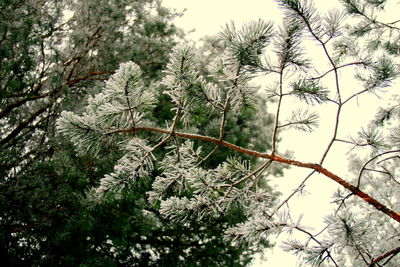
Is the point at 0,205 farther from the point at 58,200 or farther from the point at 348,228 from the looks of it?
the point at 348,228

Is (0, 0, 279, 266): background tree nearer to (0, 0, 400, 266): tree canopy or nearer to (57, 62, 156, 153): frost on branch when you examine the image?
(0, 0, 400, 266): tree canopy

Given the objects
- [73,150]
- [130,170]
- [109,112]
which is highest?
[73,150]

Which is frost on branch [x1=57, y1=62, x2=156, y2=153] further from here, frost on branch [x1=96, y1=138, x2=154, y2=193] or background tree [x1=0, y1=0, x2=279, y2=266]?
background tree [x1=0, y1=0, x2=279, y2=266]

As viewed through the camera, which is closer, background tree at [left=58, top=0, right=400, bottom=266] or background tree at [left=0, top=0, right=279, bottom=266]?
background tree at [left=58, top=0, right=400, bottom=266]

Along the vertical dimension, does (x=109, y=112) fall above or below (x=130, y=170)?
above

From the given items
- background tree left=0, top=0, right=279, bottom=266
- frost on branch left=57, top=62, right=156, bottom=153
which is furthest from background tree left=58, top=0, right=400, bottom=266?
background tree left=0, top=0, right=279, bottom=266

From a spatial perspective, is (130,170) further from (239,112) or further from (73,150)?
(73,150)

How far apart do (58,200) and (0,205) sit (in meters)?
0.58

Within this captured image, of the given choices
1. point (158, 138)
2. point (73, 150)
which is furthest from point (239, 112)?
point (73, 150)

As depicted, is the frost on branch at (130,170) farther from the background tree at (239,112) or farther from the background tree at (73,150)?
the background tree at (73,150)

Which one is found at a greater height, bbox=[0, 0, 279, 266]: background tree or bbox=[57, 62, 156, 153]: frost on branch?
bbox=[0, 0, 279, 266]: background tree

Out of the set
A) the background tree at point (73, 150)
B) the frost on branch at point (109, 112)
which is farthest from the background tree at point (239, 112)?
the background tree at point (73, 150)

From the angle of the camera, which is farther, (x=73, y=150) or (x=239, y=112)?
(x=73, y=150)

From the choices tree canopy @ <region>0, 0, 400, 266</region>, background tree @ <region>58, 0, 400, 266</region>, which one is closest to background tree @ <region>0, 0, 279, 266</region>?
tree canopy @ <region>0, 0, 400, 266</region>
